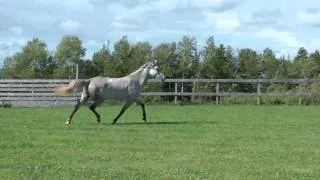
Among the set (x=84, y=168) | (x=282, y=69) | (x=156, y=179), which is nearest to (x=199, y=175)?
(x=156, y=179)

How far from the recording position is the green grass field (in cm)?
968

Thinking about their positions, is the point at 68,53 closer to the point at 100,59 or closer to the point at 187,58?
the point at 100,59

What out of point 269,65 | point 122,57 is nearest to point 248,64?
point 269,65

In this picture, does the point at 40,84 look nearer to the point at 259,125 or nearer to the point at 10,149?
the point at 259,125

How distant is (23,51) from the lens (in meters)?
53.9

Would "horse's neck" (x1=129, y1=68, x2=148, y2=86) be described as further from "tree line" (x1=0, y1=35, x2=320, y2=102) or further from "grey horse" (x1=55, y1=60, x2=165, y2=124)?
"tree line" (x1=0, y1=35, x2=320, y2=102)

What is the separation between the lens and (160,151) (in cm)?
1224

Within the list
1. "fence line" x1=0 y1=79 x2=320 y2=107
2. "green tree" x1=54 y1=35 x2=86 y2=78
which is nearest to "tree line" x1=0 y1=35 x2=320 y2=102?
"green tree" x1=54 y1=35 x2=86 y2=78

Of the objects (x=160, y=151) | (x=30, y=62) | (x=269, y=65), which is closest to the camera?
(x=160, y=151)

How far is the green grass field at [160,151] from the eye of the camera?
968cm

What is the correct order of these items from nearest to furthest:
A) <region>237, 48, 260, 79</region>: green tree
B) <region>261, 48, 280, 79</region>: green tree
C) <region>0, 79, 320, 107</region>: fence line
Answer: <region>0, 79, 320, 107</region>: fence line < <region>237, 48, 260, 79</region>: green tree < <region>261, 48, 280, 79</region>: green tree

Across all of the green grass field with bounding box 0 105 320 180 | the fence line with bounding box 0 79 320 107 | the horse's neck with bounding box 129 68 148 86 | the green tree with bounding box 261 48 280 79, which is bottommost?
the green grass field with bounding box 0 105 320 180

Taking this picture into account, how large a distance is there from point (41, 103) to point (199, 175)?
25498 mm

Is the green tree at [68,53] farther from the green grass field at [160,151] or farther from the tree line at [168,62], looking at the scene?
the green grass field at [160,151]
